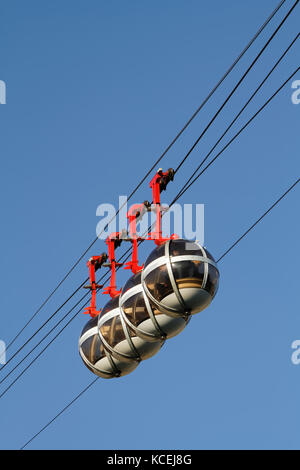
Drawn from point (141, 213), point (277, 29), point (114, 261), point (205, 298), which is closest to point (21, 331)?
point (114, 261)

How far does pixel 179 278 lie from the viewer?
1778cm

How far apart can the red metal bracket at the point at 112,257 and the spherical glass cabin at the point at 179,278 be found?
2606 mm

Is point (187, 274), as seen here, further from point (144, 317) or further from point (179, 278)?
point (144, 317)

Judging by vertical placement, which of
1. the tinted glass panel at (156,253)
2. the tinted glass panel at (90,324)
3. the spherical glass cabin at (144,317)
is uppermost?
the tinted glass panel at (90,324)

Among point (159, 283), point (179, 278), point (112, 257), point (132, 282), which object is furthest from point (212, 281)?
point (112, 257)

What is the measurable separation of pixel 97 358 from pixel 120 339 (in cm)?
139

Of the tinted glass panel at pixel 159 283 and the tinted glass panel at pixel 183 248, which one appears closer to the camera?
the tinted glass panel at pixel 159 283

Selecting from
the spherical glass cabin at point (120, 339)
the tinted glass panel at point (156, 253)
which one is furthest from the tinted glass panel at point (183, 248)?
the spherical glass cabin at point (120, 339)

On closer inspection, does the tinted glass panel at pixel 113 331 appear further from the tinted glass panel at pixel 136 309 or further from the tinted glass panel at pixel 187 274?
the tinted glass panel at pixel 187 274

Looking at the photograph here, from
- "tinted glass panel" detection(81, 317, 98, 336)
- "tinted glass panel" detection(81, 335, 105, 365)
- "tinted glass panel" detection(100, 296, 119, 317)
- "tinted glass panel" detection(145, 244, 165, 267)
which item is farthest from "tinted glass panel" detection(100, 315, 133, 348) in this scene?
"tinted glass panel" detection(145, 244, 165, 267)

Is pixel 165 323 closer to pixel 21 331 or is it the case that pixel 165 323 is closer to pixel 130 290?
pixel 130 290

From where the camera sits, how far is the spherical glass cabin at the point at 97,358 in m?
20.7

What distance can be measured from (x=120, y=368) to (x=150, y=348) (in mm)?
1220

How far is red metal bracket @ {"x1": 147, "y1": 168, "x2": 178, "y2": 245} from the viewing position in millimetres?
18938
